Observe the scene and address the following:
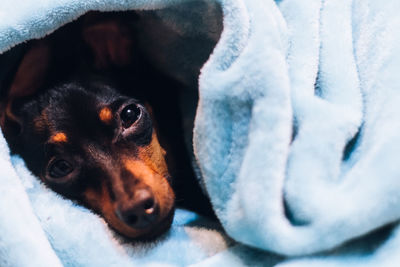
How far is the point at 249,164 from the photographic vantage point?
0.81 m

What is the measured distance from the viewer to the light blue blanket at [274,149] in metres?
0.75

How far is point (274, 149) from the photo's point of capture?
0.79m

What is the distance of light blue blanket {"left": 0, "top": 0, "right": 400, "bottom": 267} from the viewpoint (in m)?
0.75

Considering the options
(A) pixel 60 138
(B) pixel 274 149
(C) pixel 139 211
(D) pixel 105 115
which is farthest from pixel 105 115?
(B) pixel 274 149

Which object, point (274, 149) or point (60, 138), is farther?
point (60, 138)

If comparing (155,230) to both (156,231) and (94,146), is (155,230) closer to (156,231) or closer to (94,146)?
(156,231)

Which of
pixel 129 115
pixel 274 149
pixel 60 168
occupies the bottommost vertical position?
pixel 60 168

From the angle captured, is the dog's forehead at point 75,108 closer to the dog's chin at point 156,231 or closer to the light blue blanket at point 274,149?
the light blue blanket at point 274,149

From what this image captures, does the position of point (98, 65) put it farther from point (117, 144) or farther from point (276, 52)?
point (276, 52)

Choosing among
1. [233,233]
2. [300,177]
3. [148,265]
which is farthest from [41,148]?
[300,177]

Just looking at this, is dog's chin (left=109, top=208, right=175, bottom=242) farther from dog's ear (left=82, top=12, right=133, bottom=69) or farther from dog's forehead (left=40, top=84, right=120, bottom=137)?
dog's ear (left=82, top=12, right=133, bottom=69)

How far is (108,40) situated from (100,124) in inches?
13.5

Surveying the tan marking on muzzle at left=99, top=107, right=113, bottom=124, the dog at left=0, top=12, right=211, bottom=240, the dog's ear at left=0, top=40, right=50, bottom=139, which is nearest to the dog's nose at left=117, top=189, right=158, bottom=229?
the dog at left=0, top=12, right=211, bottom=240

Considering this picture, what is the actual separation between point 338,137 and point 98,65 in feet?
2.69
